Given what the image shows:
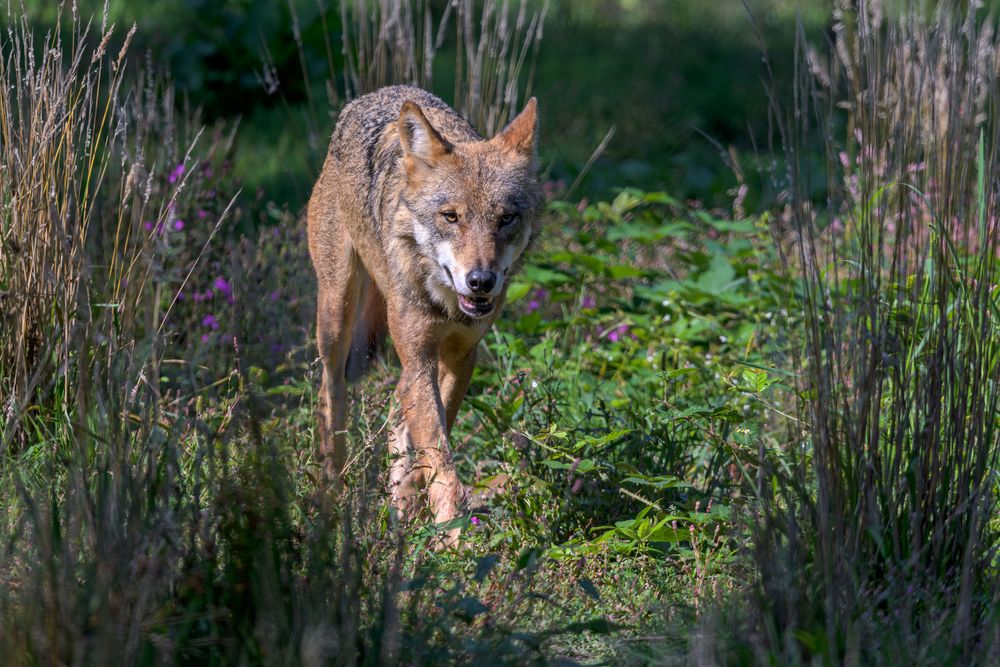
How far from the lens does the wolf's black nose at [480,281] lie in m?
4.71

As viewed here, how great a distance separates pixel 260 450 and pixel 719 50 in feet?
36.6

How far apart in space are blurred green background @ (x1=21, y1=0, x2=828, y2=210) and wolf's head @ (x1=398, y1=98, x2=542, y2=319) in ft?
10.5

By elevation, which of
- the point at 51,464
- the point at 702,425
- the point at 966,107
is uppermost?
the point at 966,107

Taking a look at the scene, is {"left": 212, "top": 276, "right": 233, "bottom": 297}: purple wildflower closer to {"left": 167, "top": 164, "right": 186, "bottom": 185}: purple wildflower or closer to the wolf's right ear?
{"left": 167, "top": 164, "right": 186, "bottom": 185}: purple wildflower

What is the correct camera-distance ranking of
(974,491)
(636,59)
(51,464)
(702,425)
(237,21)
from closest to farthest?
(974,491) < (51,464) < (702,425) < (237,21) < (636,59)

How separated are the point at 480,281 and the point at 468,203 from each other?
427mm

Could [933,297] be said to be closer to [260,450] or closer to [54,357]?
[260,450]

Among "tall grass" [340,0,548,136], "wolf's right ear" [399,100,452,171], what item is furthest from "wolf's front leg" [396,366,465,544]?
"tall grass" [340,0,548,136]

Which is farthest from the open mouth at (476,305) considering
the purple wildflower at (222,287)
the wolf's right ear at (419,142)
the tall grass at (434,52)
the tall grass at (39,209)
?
the tall grass at (434,52)

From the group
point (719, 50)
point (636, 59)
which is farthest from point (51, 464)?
point (719, 50)

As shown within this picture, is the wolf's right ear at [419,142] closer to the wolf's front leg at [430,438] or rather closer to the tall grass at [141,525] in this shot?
the wolf's front leg at [430,438]

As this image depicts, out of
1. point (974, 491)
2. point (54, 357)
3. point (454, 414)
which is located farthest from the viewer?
point (454, 414)

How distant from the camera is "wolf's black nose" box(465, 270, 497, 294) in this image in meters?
4.71

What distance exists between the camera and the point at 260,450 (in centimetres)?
305
